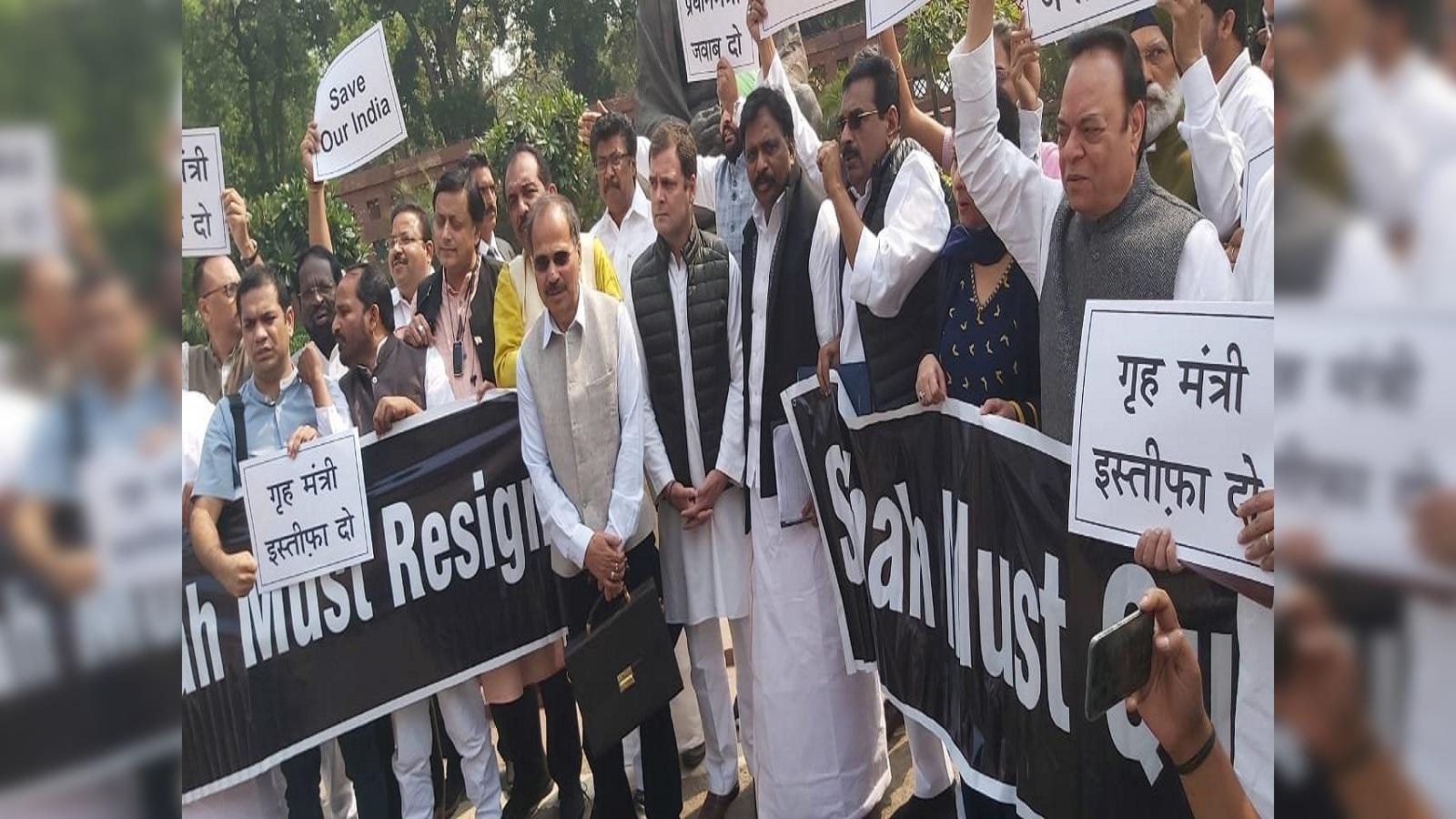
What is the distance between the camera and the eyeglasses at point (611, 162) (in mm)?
4121

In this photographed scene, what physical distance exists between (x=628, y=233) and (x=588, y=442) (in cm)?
78

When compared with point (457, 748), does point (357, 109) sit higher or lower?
higher

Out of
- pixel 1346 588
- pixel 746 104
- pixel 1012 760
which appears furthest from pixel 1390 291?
pixel 746 104

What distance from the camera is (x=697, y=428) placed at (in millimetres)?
3822

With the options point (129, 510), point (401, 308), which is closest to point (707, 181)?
point (401, 308)

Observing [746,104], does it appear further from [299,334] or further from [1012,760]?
[1012,760]

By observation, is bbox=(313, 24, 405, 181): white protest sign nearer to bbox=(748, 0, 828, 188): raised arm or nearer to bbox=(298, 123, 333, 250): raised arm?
bbox=(298, 123, 333, 250): raised arm

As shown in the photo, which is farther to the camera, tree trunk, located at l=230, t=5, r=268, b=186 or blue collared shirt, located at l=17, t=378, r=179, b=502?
tree trunk, located at l=230, t=5, r=268, b=186

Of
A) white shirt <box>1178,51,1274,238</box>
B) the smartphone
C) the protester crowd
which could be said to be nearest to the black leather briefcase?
the protester crowd

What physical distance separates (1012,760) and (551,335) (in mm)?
1845

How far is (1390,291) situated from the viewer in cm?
49

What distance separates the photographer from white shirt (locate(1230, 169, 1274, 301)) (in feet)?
6.93

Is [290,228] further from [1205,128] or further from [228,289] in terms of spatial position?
[1205,128]

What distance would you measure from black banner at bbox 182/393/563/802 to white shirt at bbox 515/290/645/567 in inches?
7.7
